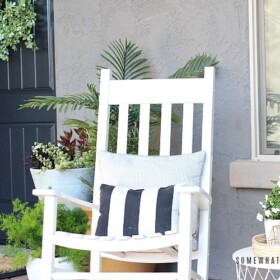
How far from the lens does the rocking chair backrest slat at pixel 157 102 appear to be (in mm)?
3230

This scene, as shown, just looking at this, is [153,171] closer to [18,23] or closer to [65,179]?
[65,179]

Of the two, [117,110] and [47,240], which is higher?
[117,110]

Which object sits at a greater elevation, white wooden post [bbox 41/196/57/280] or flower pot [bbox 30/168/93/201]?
flower pot [bbox 30/168/93/201]

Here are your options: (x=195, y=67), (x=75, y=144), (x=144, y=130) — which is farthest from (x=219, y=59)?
(x=75, y=144)

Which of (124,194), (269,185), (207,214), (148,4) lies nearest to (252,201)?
(269,185)

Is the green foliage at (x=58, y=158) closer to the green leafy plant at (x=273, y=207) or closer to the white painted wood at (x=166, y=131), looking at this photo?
the white painted wood at (x=166, y=131)

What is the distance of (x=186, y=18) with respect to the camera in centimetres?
379

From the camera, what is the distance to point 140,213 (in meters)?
2.93

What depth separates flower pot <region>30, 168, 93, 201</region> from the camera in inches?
145

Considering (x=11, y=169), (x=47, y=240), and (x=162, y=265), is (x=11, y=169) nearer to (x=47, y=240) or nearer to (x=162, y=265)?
(x=162, y=265)

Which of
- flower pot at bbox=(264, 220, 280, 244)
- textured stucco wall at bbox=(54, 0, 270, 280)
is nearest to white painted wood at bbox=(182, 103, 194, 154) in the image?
textured stucco wall at bbox=(54, 0, 270, 280)

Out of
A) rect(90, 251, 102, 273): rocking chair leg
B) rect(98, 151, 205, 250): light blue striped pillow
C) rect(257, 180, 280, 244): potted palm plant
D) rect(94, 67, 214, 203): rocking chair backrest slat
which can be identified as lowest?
rect(90, 251, 102, 273): rocking chair leg

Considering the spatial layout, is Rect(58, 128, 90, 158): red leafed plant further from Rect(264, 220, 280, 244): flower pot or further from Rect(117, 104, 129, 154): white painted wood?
Rect(264, 220, 280, 244): flower pot

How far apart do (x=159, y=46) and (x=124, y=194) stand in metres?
1.15
